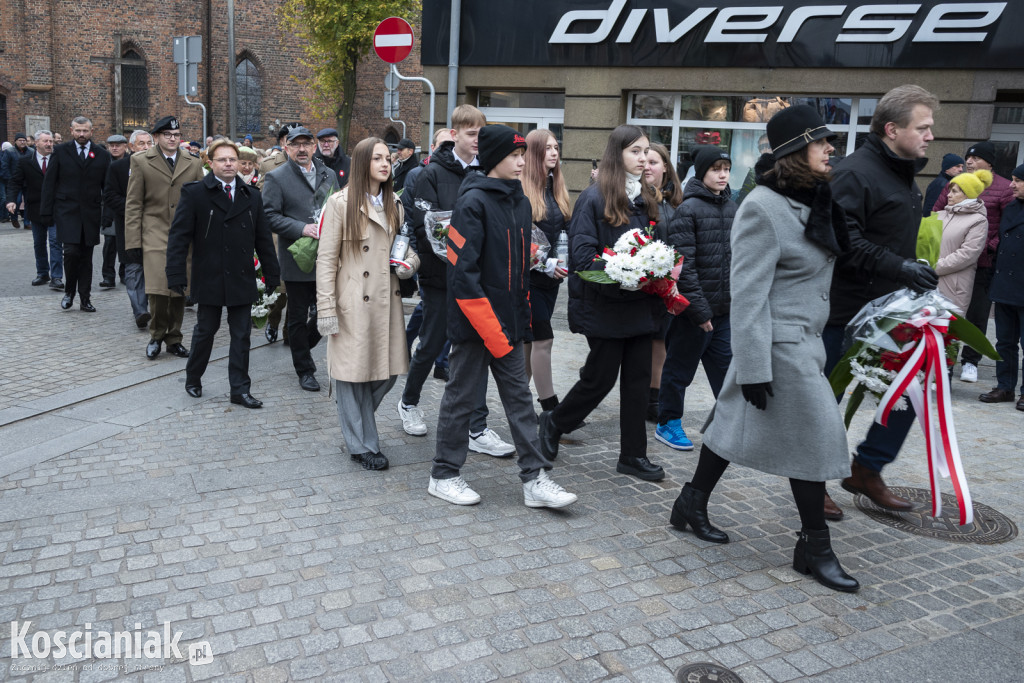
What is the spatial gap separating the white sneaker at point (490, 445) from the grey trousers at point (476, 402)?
0.85m

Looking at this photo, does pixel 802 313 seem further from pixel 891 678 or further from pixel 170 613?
pixel 170 613

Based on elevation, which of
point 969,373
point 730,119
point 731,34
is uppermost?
point 731,34

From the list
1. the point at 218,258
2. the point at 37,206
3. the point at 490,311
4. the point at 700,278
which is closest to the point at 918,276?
the point at 700,278

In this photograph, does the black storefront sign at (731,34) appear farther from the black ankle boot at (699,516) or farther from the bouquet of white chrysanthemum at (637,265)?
the black ankle boot at (699,516)

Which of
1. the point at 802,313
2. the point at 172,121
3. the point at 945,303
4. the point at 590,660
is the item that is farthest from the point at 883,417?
the point at 172,121

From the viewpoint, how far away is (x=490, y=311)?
4586mm

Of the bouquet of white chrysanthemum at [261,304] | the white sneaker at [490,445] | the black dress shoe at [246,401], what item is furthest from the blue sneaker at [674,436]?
the bouquet of white chrysanthemum at [261,304]

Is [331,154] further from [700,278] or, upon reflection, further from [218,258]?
[700,278]

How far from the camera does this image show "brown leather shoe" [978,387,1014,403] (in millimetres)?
7781

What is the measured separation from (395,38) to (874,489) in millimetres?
8153

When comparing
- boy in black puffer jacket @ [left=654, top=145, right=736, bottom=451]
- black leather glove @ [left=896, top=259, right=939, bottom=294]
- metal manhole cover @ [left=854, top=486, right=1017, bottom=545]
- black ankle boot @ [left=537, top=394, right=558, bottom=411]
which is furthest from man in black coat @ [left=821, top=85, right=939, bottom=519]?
black ankle boot @ [left=537, top=394, right=558, bottom=411]

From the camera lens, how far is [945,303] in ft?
14.4

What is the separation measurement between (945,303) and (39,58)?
3555cm

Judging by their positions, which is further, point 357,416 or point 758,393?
point 357,416
